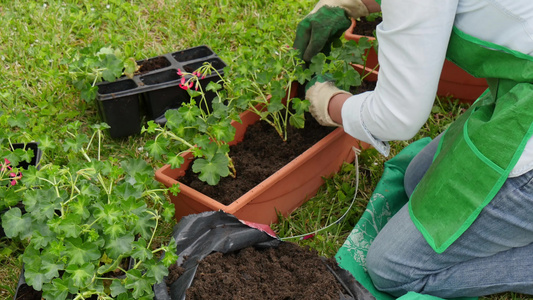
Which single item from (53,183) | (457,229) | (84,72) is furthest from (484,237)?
(84,72)

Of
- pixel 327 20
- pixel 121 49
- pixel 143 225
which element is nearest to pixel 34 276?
pixel 143 225

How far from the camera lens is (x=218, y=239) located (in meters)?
1.59

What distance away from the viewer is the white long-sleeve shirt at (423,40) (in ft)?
4.36

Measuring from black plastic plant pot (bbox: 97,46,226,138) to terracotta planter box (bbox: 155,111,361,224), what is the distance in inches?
15.0

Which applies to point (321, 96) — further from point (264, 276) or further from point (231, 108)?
point (264, 276)

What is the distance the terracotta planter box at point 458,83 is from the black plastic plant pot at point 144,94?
2.73 feet

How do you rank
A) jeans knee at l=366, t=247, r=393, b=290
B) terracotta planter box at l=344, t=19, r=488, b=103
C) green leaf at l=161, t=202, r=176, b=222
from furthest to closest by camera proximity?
1. terracotta planter box at l=344, t=19, r=488, b=103
2. jeans knee at l=366, t=247, r=393, b=290
3. green leaf at l=161, t=202, r=176, b=222

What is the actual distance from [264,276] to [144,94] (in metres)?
1.05

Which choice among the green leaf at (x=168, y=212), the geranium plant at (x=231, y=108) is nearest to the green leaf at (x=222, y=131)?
the geranium plant at (x=231, y=108)

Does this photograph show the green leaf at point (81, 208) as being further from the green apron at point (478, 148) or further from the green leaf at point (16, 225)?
the green apron at point (478, 148)

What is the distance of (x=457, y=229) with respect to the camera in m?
1.58

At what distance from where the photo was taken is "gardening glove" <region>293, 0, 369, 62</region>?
201cm

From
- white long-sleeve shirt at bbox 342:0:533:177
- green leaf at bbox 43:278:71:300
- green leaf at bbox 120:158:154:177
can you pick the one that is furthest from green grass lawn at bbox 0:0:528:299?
white long-sleeve shirt at bbox 342:0:533:177

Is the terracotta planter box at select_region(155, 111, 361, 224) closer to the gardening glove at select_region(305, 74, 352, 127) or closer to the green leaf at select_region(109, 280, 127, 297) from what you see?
the gardening glove at select_region(305, 74, 352, 127)
